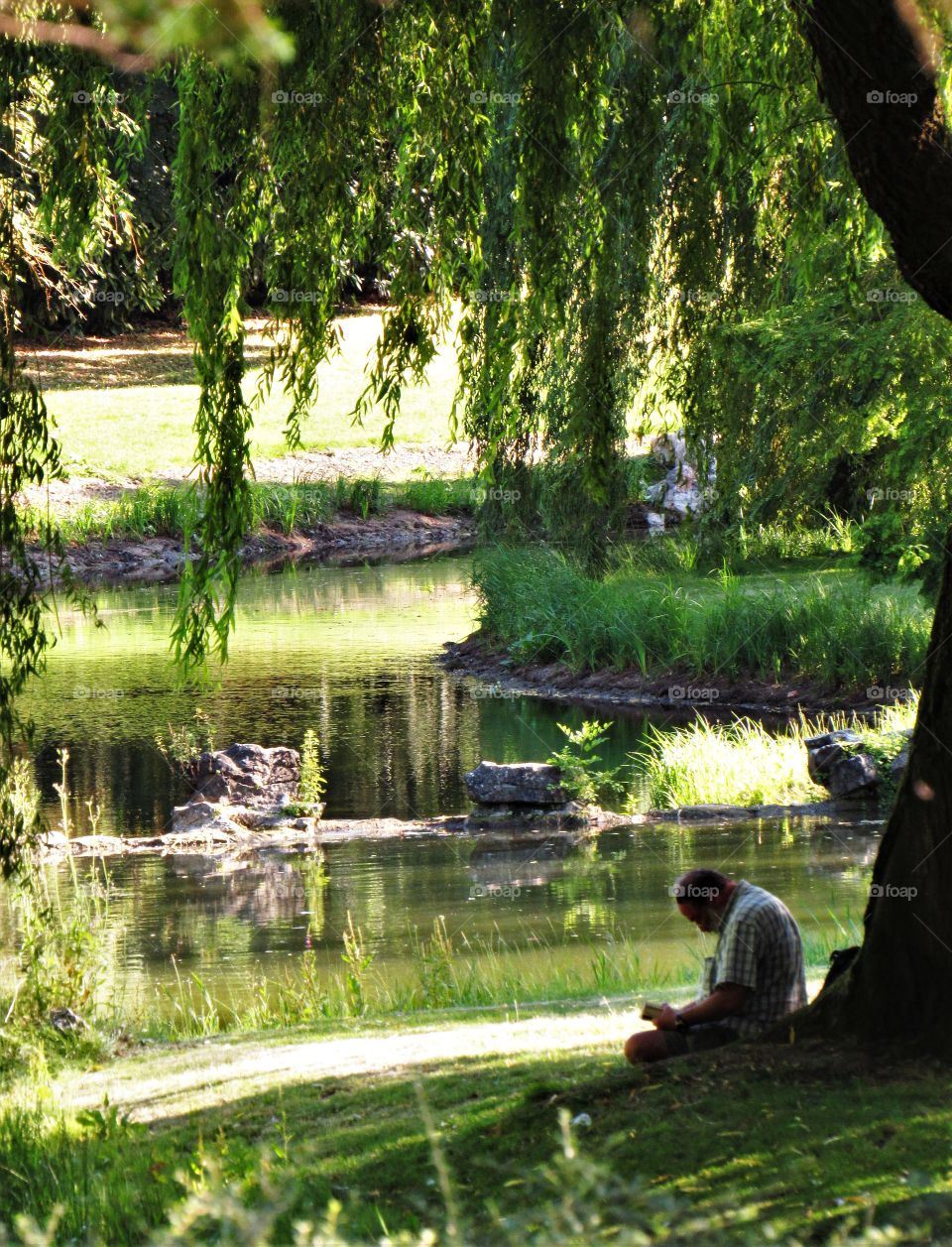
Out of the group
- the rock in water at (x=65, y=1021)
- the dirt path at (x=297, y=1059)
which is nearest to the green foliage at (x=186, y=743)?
the rock in water at (x=65, y=1021)

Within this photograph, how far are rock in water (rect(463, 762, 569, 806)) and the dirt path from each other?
25.9ft

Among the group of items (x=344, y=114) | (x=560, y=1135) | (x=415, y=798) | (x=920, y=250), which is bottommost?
(x=415, y=798)

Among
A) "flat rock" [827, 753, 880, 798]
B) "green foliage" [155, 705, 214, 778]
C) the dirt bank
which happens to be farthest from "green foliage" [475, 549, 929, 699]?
"green foliage" [155, 705, 214, 778]

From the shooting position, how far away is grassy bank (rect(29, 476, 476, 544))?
3503 centimetres

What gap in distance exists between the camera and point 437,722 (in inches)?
822

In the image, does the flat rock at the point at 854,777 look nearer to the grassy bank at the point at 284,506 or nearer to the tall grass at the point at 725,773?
the tall grass at the point at 725,773

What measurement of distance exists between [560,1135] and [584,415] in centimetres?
363

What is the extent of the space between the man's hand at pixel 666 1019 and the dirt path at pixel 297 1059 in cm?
82

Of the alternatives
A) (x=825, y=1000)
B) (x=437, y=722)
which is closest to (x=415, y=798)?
(x=437, y=722)

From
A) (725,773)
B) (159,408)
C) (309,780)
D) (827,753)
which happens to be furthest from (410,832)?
(159,408)

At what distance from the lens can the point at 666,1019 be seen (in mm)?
6043

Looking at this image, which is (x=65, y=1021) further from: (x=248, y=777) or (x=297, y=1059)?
(x=248, y=777)

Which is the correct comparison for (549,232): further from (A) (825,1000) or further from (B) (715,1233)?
(B) (715,1233)

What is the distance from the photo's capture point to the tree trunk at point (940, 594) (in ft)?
18.1
